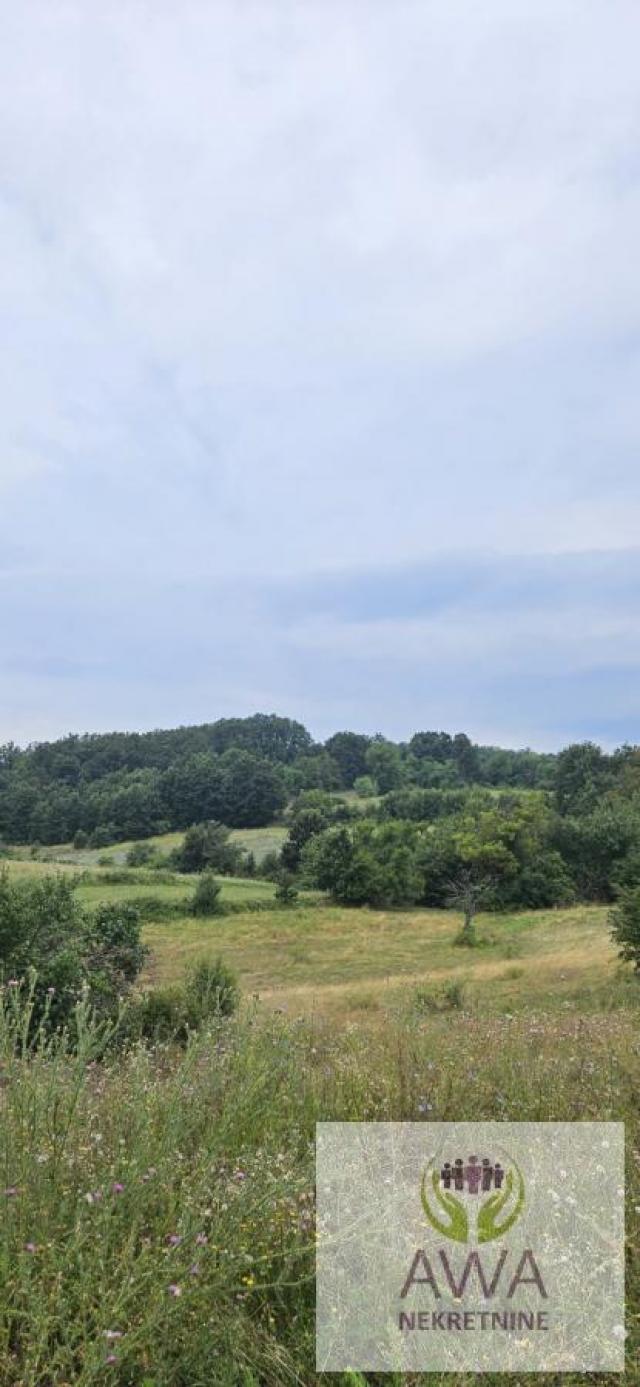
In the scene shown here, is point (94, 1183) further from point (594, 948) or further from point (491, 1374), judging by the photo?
point (594, 948)

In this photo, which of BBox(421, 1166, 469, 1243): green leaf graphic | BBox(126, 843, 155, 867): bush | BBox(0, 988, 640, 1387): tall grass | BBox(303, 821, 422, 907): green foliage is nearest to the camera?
BBox(0, 988, 640, 1387): tall grass

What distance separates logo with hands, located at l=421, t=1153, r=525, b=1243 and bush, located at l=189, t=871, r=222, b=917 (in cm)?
4129

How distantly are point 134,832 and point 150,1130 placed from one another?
3332 inches

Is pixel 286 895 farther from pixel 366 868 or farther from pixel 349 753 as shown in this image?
pixel 349 753

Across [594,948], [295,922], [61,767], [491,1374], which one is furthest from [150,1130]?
[61,767]

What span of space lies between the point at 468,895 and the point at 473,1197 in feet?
115

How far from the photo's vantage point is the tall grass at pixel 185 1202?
2014 millimetres

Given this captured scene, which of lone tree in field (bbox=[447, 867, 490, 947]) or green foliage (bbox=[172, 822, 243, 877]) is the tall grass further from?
green foliage (bbox=[172, 822, 243, 877])

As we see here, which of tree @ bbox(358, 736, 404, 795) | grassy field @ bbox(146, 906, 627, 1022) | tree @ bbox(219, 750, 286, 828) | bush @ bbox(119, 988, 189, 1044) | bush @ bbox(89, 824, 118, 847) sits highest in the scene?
tree @ bbox(358, 736, 404, 795)

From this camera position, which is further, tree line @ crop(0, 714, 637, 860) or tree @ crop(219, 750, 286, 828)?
tree @ crop(219, 750, 286, 828)

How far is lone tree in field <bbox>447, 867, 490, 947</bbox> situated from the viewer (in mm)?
35438

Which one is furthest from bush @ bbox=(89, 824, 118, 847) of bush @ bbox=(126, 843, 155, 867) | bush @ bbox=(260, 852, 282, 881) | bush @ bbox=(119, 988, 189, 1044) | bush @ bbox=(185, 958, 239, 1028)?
bush @ bbox=(119, 988, 189, 1044)

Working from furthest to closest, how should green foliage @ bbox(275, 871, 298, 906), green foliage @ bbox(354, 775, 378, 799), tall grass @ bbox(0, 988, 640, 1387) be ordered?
green foliage @ bbox(354, 775, 378, 799) → green foliage @ bbox(275, 871, 298, 906) → tall grass @ bbox(0, 988, 640, 1387)

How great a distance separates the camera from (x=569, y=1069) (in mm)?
4312
